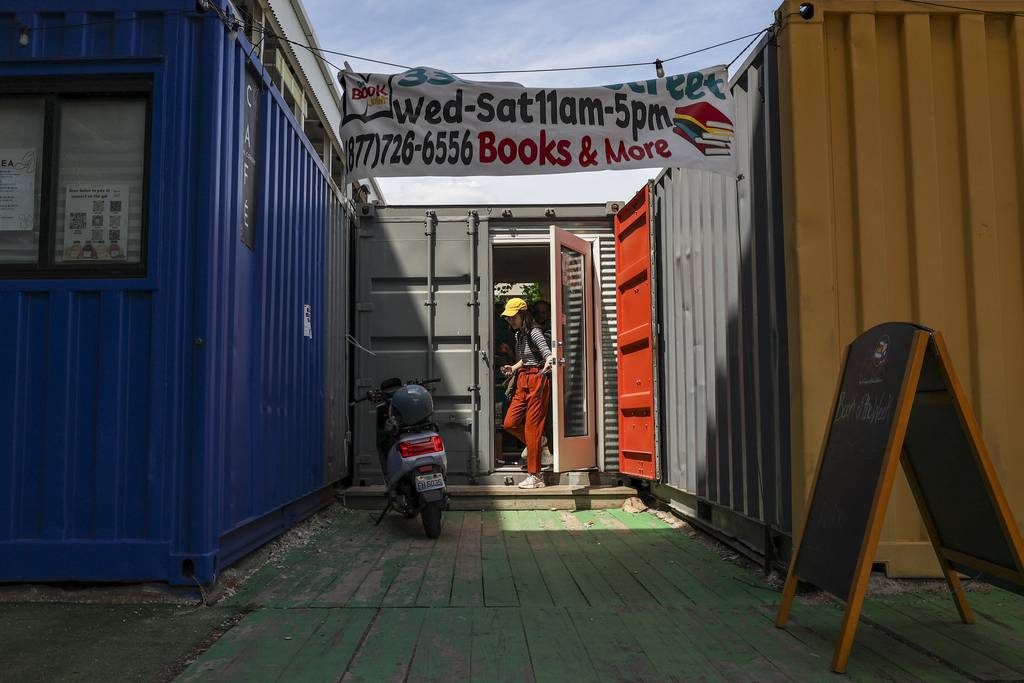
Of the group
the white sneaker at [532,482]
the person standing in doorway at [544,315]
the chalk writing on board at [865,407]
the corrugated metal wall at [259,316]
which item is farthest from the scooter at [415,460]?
the chalk writing on board at [865,407]

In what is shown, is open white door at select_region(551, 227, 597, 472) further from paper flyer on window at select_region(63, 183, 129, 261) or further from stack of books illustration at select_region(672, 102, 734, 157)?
paper flyer on window at select_region(63, 183, 129, 261)

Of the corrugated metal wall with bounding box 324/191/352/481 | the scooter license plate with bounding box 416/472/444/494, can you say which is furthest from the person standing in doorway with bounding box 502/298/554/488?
the scooter license plate with bounding box 416/472/444/494

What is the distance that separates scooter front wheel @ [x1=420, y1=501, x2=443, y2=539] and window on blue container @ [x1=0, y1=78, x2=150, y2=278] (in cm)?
262

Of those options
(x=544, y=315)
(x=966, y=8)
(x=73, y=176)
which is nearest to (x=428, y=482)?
(x=73, y=176)

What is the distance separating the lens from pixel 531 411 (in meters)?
7.61

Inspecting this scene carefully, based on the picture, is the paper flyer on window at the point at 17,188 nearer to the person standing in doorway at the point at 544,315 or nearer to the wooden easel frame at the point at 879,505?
the wooden easel frame at the point at 879,505

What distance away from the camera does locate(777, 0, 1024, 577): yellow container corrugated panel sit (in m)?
3.95

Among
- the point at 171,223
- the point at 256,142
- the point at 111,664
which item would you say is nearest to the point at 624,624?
the point at 111,664

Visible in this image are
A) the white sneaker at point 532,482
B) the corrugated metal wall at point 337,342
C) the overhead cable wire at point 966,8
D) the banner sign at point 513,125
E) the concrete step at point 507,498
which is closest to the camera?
the overhead cable wire at point 966,8

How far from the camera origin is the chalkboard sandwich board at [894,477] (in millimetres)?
2879

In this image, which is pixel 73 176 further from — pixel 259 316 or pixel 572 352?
pixel 572 352

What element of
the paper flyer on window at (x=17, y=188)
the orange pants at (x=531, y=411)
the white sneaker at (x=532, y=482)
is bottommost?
the white sneaker at (x=532, y=482)

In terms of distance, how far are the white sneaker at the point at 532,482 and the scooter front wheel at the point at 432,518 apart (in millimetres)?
1731

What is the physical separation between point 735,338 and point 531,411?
3072 mm
